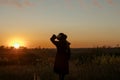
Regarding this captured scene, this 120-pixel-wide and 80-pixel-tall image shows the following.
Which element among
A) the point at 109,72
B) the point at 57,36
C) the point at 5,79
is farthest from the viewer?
the point at 109,72

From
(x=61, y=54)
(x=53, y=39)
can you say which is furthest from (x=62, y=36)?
(x=61, y=54)

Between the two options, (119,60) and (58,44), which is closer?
(58,44)

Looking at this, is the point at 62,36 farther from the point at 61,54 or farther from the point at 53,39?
the point at 61,54

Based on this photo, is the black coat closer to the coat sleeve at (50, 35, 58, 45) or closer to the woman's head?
the coat sleeve at (50, 35, 58, 45)

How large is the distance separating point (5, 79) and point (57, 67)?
5.47 metres

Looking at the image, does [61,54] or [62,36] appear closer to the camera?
[62,36]

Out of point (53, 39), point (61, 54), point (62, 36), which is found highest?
point (62, 36)

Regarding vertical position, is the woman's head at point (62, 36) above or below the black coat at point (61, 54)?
above

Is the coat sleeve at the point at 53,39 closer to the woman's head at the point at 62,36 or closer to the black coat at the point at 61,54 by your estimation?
the black coat at the point at 61,54

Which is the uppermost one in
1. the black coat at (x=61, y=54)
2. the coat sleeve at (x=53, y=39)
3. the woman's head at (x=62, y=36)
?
the woman's head at (x=62, y=36)

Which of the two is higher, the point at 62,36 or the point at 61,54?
the point at 62,36

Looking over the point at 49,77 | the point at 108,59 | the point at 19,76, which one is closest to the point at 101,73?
the point at 49,77

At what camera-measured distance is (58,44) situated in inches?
561

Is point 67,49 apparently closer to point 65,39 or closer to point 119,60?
point 65,39
